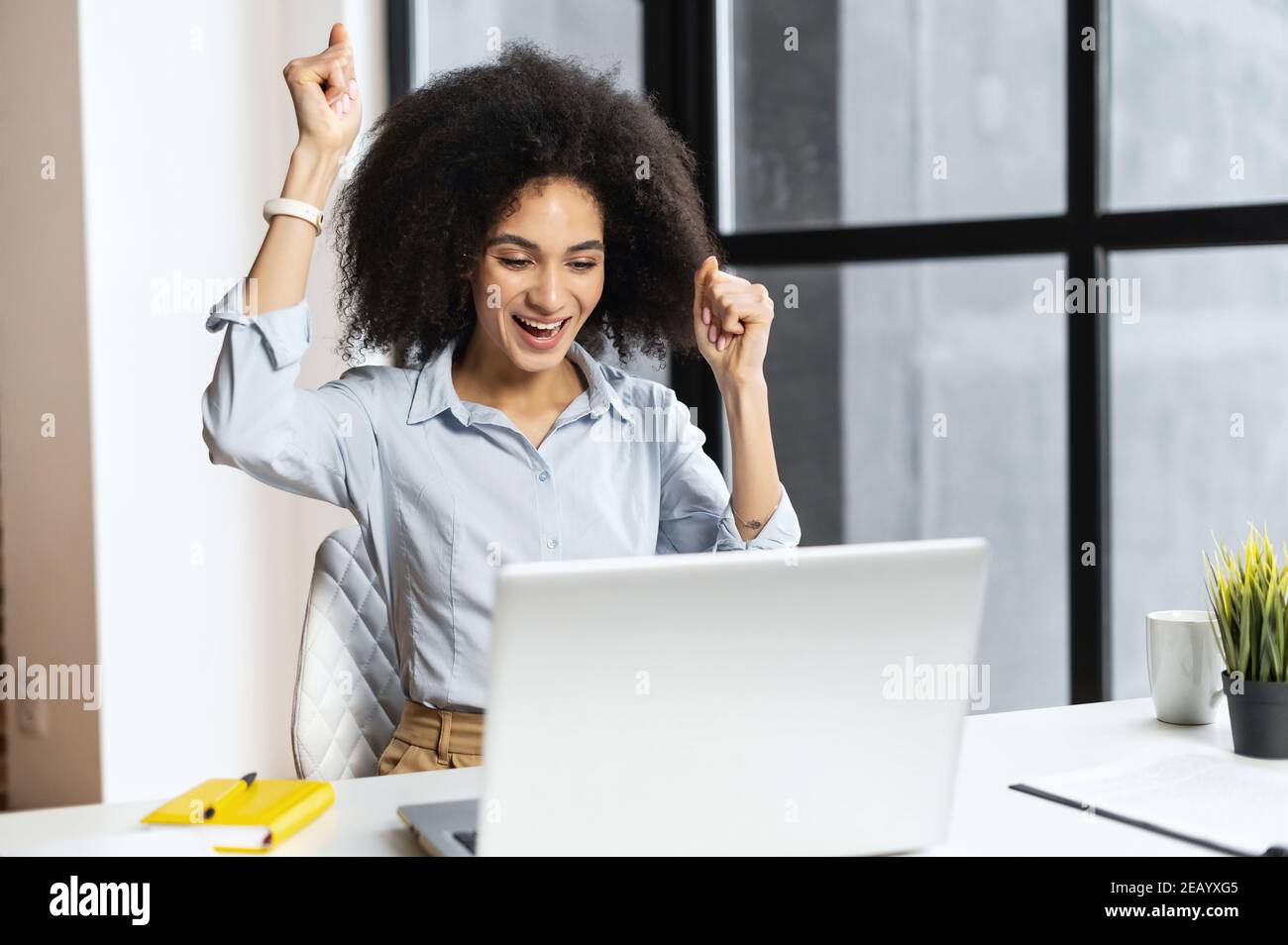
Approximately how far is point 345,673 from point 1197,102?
5.82 ft

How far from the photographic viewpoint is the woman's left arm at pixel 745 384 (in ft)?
5.40

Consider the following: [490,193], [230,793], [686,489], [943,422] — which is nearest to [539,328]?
[490,193]

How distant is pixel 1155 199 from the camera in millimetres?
2234

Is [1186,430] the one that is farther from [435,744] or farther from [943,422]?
[435,744]

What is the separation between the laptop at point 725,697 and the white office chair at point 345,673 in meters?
0.69

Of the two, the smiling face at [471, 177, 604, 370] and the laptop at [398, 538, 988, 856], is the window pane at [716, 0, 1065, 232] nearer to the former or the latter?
the smiling face at [471, 177, 604, 370]

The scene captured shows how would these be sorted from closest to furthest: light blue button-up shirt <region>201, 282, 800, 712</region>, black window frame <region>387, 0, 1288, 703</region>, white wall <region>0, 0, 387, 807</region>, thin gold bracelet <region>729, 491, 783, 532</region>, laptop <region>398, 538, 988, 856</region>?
laptop <region>398, 538, 988, 856</region> → light blue button-up shirt <region>201, 282, 800, 712</region> → thin gold bracelet <region>729, 491, 783, 532</region> → black window frame <region>387, 0, 1288, 703</region> → white wall <region>0, 0, 387, 807</region>

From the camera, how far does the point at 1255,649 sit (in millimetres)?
1320

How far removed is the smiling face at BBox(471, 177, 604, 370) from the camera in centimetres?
165

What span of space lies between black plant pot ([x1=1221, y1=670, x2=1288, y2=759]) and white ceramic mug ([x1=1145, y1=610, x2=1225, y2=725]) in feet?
0.34

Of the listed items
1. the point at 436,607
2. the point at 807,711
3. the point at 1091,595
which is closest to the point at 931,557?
the point at 807,711

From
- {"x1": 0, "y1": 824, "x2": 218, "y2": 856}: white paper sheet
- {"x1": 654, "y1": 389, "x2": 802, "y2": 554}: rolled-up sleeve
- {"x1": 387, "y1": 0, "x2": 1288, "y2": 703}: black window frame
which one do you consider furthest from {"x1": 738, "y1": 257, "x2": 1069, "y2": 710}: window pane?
{"x1": 0, "y1": 824, "x2": 218, "y2": 856}: white paper sheet

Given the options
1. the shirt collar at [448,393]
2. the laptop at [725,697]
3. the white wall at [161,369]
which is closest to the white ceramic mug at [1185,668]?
the laptop at [725,697]

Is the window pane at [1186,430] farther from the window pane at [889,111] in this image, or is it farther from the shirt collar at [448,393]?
the shirt collar at [448,393]
